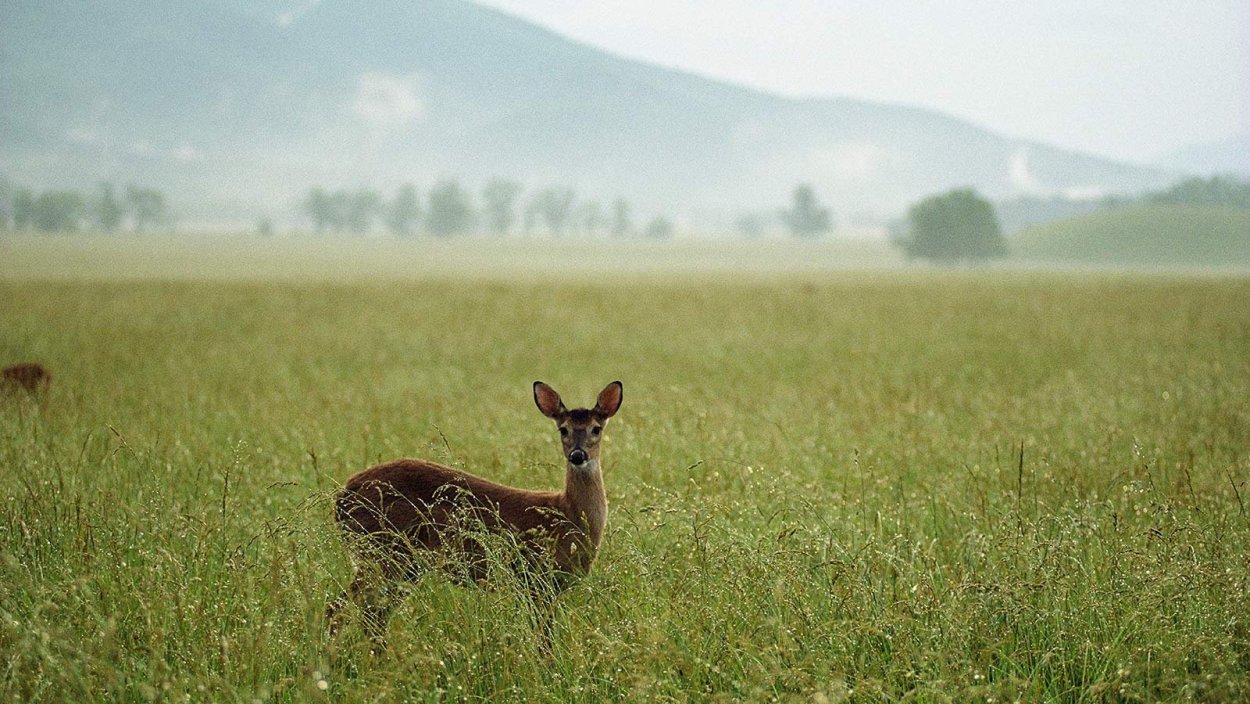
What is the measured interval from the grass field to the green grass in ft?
361

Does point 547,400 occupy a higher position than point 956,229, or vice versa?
point 956,229

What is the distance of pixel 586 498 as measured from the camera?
184 inches

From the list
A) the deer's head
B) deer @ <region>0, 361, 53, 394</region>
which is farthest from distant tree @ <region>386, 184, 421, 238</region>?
the deer's head

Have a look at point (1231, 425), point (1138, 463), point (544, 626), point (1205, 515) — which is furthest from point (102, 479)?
point (1231, 425)

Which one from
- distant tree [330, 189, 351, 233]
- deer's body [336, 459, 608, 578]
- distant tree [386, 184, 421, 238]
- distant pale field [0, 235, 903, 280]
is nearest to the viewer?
deer's body [336, 459, 608, 578]

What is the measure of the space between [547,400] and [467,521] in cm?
68

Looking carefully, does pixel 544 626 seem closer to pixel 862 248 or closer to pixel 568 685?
pixel 568 685

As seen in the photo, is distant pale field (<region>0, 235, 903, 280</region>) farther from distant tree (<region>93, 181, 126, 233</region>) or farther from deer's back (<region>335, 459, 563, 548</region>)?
deer's back (<region>335, 459, 563, 548</region>)

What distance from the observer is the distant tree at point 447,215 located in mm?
187250

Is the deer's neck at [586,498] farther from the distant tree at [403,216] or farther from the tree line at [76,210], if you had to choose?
the distant tree at [403,216]

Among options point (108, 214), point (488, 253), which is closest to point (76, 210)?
point (108, 214)

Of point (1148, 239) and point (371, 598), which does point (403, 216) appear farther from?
point (371, 598)

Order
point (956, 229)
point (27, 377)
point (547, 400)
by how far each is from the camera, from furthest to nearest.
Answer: point (956, 229) < point (27, 377) < point (547, 400)

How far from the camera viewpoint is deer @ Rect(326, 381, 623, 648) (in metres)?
4.44
